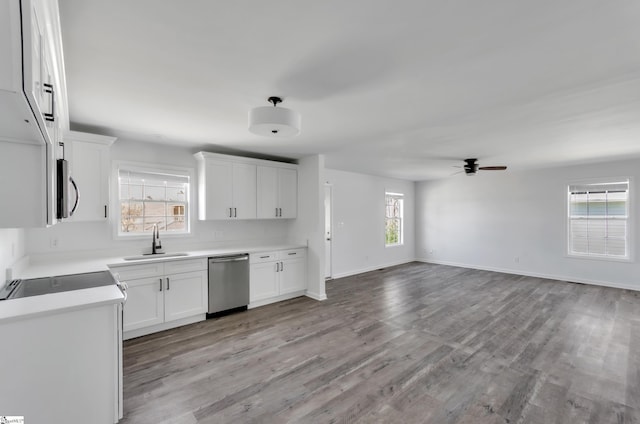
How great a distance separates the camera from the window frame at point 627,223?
216 inches

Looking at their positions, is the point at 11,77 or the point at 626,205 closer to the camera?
the point at 11,77

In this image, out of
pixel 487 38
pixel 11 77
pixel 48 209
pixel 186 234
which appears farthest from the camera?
pixel 186 234

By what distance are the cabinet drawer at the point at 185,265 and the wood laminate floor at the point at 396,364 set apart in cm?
75

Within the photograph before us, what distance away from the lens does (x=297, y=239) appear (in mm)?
5297

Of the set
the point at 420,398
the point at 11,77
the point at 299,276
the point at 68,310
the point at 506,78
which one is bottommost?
the point at 420,398

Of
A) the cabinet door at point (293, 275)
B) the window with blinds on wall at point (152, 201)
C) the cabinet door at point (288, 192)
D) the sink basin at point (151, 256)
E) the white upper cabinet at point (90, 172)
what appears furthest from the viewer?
the cabinet door at point (288, 192)

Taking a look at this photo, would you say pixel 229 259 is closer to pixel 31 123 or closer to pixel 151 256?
pixel 151 256

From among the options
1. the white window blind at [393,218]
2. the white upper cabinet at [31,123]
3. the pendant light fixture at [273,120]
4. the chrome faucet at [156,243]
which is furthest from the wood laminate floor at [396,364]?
the white window blind at [393,218]

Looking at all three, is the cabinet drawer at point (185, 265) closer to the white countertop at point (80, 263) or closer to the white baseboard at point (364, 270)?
the white countertop at point (80, 263)

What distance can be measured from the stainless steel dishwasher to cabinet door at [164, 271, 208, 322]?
0.37 ft

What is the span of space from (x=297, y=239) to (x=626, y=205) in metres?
6.42

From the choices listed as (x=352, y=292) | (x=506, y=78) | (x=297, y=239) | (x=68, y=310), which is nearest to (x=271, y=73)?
(x=506, y=78)

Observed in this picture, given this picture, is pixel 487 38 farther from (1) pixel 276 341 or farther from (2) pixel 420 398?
(1) pixel 276 341

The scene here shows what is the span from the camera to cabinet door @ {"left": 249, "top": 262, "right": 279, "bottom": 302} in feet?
14.5
